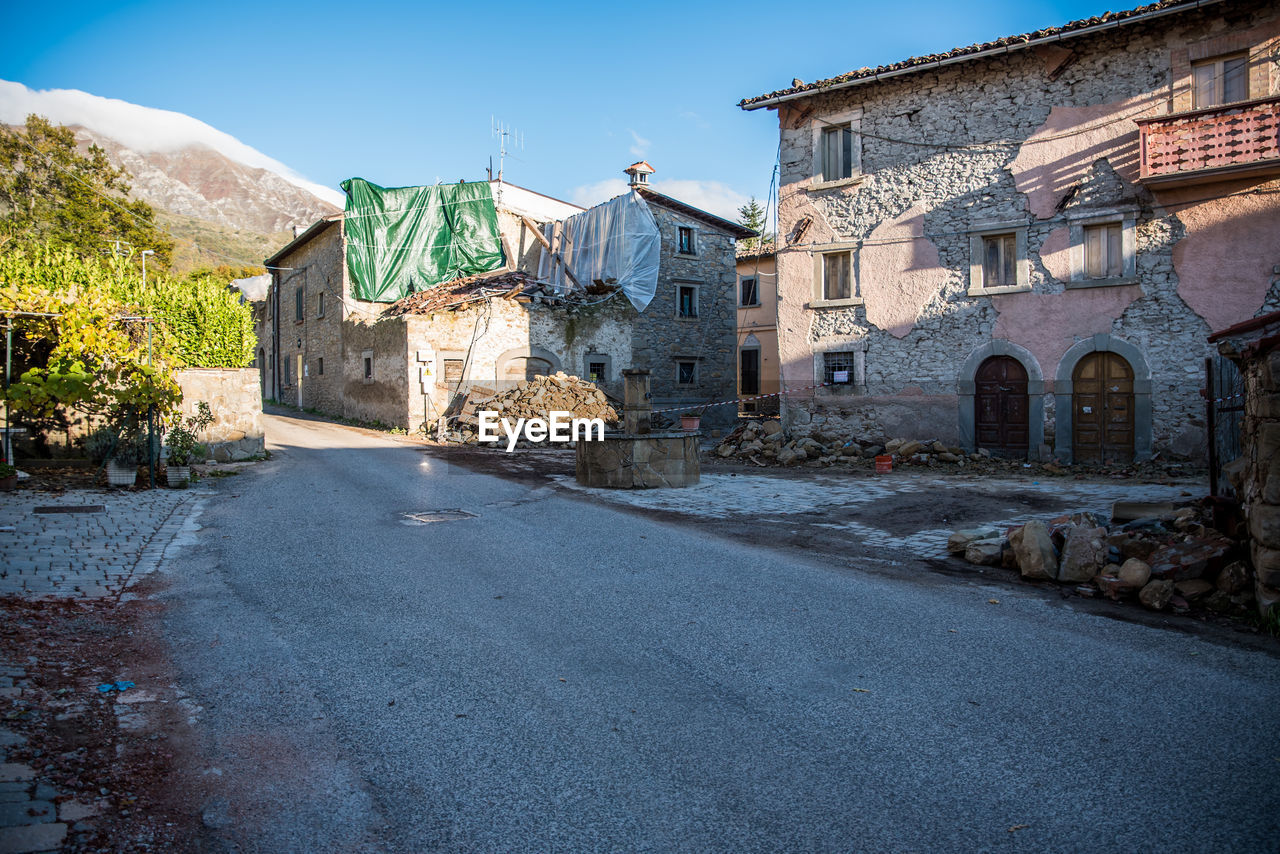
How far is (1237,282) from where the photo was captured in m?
13.8

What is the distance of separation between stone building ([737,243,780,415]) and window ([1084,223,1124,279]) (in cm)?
1459

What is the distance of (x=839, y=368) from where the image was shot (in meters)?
18.0

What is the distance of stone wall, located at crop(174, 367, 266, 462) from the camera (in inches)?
561

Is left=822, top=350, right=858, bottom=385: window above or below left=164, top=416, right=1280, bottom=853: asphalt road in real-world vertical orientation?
above

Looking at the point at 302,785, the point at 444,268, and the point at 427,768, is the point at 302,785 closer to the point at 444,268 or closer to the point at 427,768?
the point at 427,768

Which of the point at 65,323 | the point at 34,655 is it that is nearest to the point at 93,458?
the point at 65,323

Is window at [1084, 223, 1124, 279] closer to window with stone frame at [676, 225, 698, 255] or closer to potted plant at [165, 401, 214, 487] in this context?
window with stone frame at [676, 225, 698, 255]

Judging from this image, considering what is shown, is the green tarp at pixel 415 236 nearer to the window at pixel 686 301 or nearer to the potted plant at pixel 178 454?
the window at pixel 686 301

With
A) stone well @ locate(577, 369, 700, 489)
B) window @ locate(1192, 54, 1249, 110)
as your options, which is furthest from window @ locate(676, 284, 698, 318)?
window @ locate(1192, 54, 1249, 110)

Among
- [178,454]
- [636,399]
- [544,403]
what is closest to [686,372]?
[544,403]

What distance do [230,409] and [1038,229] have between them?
1678cm

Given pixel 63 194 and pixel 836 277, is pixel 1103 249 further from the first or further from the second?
pixel 63 194

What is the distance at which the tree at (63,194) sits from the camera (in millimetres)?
28938

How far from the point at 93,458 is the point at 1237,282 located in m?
20.2
